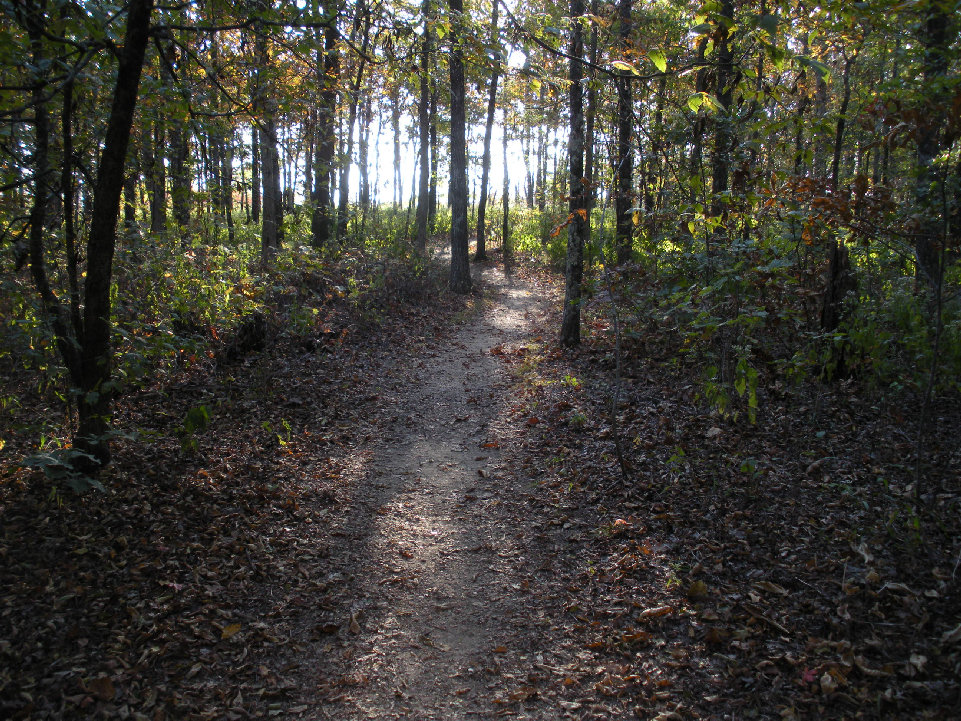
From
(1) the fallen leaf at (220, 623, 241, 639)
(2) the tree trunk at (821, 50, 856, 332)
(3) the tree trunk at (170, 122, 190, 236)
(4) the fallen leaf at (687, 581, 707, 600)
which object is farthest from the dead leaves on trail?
(3) the tree trunk at (170, 122, 190, 236)

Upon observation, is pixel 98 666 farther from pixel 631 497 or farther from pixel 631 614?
pixel 631 497

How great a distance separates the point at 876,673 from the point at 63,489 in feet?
18.7

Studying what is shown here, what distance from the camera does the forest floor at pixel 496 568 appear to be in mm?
3162

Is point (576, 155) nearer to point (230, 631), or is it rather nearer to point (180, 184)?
point (180, 184)

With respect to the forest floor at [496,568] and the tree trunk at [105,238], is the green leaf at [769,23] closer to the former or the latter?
the forest floor at [496,568]

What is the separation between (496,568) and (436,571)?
485 mm

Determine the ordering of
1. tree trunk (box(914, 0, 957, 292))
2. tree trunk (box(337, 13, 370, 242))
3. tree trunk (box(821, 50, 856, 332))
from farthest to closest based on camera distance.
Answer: tree trunk (box(821, 50, 856, 332)) < tree trunk (box(337, 13, 370, 242)) < tree trunk (box(914, 0, 957, 292))

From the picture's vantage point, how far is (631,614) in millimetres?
3779

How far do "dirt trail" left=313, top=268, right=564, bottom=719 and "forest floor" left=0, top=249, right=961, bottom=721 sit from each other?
0.02 m

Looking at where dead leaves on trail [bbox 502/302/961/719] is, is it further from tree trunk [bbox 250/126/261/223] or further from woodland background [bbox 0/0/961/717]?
tree trunk [bbox 250/126/261/223]

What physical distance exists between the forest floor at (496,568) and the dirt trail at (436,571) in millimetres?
23

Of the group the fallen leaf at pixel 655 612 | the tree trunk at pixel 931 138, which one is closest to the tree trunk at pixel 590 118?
the tree trunk at pixel 931 138

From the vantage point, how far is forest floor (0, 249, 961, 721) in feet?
10.4

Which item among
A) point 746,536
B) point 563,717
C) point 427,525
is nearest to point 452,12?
point 427,525
